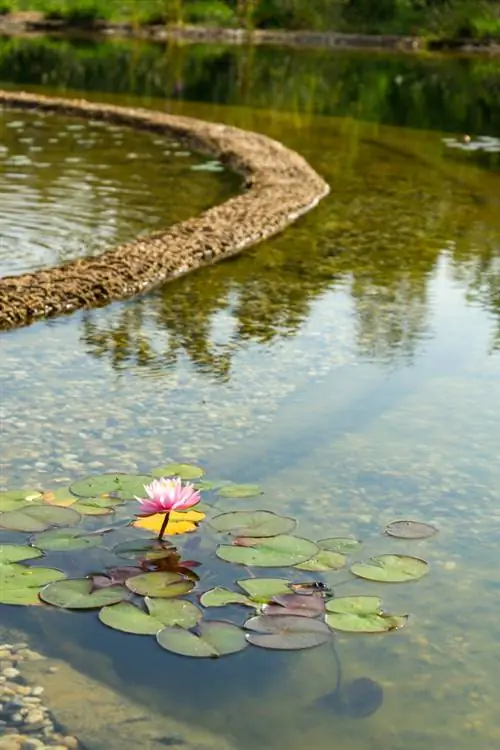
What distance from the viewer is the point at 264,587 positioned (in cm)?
335

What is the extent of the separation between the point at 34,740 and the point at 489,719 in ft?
3.32

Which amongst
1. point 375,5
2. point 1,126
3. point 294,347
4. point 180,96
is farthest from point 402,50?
point 294,347

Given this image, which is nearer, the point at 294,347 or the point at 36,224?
the point at 294,347

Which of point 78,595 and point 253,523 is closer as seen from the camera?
point 78,595

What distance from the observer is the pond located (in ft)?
9.81

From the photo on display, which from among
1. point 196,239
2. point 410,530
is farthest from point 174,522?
point 196,239

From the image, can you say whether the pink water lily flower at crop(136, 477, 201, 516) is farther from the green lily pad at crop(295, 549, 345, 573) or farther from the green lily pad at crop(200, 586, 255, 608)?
the green lily pad at crop(295, 549, 345, 573)

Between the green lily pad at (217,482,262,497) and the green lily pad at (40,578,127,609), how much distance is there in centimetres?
77

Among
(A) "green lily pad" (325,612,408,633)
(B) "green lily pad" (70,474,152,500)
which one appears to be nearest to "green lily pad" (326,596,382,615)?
(A) "green lily pad" (325,612,408,633)

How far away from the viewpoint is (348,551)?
3656mm

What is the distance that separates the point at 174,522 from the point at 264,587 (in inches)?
18.1

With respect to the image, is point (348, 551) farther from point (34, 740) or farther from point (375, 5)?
point (375, 5)

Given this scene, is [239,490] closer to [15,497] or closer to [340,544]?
[340,544]

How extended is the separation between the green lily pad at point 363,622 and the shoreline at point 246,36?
2966 centimetres
